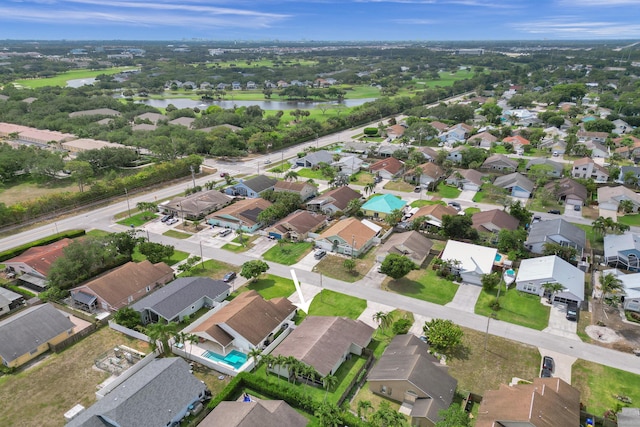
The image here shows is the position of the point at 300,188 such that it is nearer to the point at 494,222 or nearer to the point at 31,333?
the point at 494,222

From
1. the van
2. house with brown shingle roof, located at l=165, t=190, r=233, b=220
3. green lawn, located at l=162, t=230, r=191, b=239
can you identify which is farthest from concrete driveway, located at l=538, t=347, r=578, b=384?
house with brown shingle roof, located at l=165, t=190, r=233, b=220

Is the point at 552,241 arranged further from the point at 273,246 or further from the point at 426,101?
the point at 426,101

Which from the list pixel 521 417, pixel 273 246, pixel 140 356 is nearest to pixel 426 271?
pixel 273 246

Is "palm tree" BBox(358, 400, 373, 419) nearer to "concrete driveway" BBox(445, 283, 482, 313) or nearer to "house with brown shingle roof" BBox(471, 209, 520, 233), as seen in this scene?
"concrete driveway" BBox(445, 283, 482, 313)

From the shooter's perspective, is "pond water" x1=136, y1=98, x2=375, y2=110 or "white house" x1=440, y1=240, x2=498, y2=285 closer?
"white house" x1=440, y1=240, x2=498, y2=285

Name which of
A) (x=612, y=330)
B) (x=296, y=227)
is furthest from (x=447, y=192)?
(x=612, y=330)

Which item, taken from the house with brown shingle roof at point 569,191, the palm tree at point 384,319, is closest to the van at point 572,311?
the palm tree at point 384,319
